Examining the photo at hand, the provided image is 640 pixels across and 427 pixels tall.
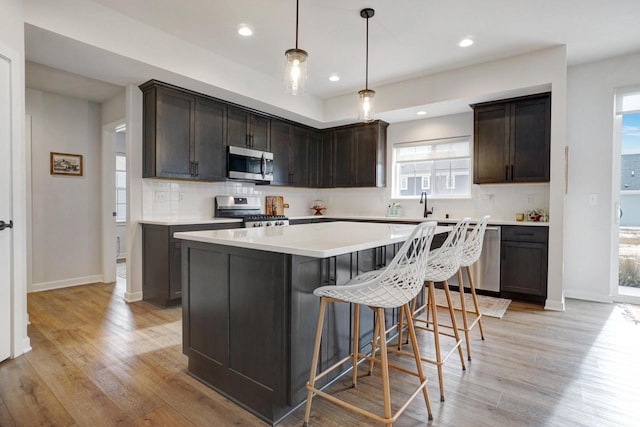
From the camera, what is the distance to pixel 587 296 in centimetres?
395

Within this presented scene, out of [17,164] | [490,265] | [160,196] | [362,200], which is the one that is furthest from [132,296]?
[490,265]

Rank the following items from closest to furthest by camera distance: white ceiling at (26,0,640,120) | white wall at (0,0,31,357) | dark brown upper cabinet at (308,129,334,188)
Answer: white wall at (0,0,31,357)
white ceiling at (26,0,640,120)
dark brown upper cabinet at (308,129,334,188)

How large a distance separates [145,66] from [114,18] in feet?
1.41

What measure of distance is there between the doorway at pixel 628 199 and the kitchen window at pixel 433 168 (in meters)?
1.65

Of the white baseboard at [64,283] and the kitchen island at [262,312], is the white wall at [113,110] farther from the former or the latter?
the kitchen island at [262,312]

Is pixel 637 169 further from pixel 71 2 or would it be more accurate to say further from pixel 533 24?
pixel 71 2

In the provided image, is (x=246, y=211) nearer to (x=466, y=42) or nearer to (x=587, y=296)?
(x=466, y=42)

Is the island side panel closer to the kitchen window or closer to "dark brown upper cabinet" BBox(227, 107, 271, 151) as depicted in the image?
"dark brown upper cabinet" BBox(227, 107, 271, 151)

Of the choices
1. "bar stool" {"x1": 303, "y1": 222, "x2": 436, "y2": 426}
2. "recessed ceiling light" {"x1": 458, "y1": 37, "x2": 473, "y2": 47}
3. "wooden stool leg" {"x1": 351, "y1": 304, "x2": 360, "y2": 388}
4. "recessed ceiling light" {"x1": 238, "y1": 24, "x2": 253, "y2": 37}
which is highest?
"recessed ceiling light" {"x1": 458, "y1": 37, "x2": 473, "y2": 47}

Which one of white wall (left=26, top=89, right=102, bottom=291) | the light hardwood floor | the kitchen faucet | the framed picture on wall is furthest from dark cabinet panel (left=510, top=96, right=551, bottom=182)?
the framed picture on wall

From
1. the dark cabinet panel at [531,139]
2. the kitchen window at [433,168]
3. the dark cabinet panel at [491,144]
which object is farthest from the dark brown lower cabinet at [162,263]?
the dark cabinet panel at [531,139]

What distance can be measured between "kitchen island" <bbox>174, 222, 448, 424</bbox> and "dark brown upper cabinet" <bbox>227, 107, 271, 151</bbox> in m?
2.61

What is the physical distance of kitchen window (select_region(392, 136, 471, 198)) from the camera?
4836 mm

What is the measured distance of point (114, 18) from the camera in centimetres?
288
